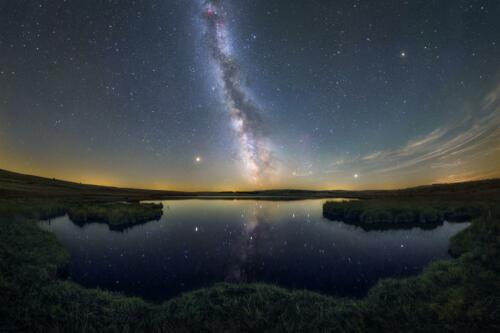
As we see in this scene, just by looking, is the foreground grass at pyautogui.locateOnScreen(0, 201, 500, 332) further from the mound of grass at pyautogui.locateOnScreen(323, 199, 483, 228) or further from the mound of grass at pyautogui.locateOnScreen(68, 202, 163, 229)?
the mound of grass at pyautogui.locateOnScreen(323, 199, 483, 228)

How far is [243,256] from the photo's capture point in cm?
2345

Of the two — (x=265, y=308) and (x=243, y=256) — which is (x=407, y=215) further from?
(x=265, y=308)

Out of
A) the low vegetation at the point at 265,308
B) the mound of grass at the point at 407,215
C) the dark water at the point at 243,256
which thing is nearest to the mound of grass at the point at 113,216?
the dark water at the point at 243,256

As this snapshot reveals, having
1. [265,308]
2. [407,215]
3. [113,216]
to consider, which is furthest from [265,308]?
[407,215]

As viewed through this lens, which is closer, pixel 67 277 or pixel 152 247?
pixel 67 277

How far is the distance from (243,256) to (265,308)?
15.0 metres

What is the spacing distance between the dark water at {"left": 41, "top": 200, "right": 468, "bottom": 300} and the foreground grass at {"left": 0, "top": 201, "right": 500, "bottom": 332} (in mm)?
5654

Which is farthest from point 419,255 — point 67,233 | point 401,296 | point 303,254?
point 67,233

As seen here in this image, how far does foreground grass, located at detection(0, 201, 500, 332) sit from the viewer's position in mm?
7875

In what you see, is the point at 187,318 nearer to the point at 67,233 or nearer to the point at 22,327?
the point at 22,327

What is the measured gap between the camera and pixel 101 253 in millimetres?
23594

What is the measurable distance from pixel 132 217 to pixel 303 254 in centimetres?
2982

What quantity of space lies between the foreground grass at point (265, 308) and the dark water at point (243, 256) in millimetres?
5654

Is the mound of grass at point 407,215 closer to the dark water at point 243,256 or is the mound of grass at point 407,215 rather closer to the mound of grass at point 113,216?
the dark water at point 243,256
